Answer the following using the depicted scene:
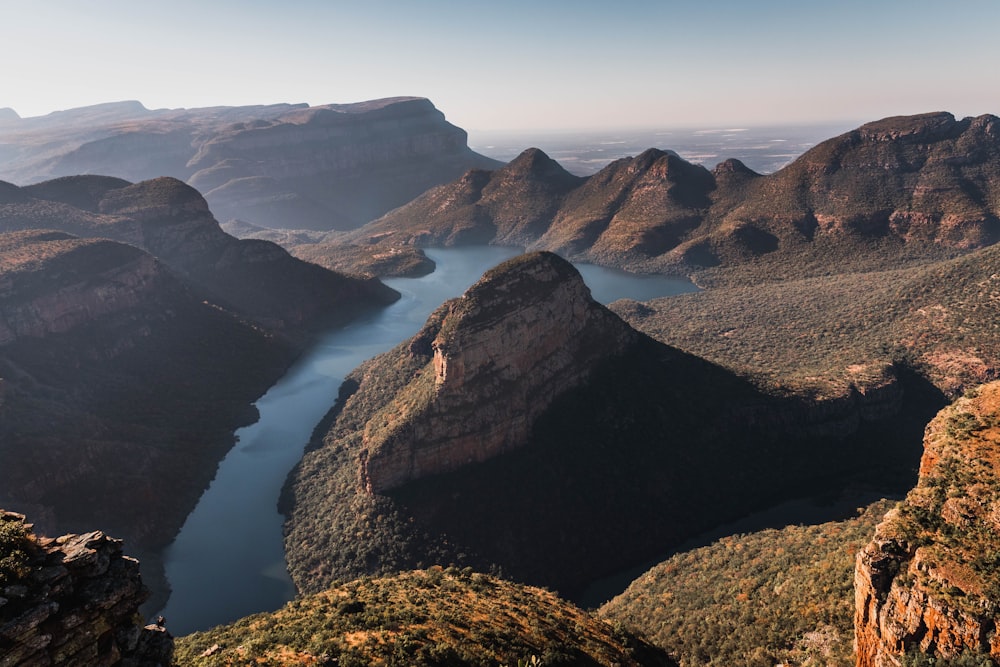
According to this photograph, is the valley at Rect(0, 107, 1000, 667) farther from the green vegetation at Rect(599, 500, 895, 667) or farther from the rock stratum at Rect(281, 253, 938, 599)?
the rock stratum at Rect(281, 253, 938, 599)

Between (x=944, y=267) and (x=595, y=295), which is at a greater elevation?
(x=944, y=267)

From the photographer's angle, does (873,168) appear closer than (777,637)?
No

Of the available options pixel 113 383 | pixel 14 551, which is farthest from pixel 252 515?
pixel 14 551

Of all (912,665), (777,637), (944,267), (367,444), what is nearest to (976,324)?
(944,267)

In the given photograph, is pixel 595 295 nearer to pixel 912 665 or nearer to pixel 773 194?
pixel 773 194

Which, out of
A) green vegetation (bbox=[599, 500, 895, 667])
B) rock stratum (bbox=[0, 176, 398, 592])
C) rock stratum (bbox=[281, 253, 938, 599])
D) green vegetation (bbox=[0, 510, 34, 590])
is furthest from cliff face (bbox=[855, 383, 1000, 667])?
rock stratum (bbox=[0, 176, 398, 592])

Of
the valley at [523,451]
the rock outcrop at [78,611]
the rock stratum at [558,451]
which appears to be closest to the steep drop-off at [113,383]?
the valley at [523,451]

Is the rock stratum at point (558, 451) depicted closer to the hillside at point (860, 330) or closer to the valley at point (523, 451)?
the valley at point (523, 451)
